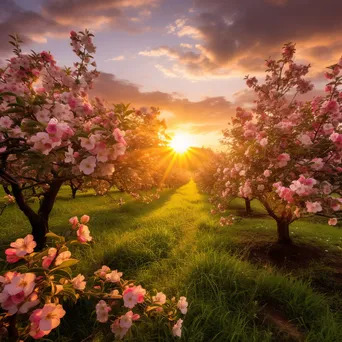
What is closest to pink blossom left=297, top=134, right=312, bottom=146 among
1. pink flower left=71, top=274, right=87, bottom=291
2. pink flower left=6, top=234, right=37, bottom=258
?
pink flower left=71, top=274, right=87, bottom=291

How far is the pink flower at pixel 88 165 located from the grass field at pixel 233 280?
1994 mm

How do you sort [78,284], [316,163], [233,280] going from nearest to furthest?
1. [78,284]
2. [316,163]
3. [233,280]

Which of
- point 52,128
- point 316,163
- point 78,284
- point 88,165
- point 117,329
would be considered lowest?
point 117,329

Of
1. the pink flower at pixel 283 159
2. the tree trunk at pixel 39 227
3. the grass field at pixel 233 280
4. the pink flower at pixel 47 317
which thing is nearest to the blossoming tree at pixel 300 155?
the pink flower at pixel 283 159

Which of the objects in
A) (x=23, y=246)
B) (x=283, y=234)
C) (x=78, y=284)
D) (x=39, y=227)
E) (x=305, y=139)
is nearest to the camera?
(x=23, y=246)

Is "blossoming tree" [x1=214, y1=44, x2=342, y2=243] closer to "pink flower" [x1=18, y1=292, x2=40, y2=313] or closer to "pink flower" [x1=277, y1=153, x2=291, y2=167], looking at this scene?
"pink flower" [x1=277, y1=153, x2=291, y2=167]

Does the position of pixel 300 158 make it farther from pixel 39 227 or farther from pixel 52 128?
pixel 39 227

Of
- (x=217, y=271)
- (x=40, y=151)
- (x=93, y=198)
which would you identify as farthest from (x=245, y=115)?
(x=93, y=198)

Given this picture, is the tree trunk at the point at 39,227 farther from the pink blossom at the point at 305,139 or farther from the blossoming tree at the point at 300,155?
the pink blossom at the point at 305,139

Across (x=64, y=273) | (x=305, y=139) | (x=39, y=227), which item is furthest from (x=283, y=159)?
(x=39, y=227)

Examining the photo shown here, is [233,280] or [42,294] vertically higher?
[42,294]

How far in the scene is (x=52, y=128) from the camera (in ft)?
5.32

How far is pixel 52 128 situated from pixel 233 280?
4.03 meters

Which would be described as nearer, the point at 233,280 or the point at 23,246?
the point at 23,246
